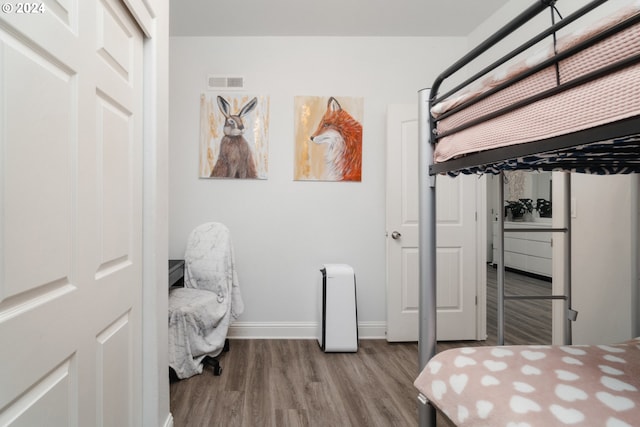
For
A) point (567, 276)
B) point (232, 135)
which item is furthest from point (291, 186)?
point (567, 276)

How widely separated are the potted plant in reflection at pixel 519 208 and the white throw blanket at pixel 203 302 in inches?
204

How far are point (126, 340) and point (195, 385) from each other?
104 centimetres

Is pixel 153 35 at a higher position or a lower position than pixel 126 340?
higher

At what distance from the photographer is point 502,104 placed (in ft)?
3.20

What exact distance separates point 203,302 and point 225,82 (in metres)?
1.93

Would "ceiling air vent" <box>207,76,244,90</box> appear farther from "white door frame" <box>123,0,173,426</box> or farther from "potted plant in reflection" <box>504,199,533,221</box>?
"potted plant in reflection" <box>504,199,533,221</box>

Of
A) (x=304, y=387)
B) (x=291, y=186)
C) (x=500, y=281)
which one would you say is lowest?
(x=304, y=387)

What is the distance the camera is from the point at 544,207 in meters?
5.38

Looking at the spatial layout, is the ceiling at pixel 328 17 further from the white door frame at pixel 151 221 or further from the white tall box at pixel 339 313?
the white tall box at pixel 339 313

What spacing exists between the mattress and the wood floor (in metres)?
1.59

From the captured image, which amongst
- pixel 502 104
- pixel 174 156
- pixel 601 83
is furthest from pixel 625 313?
pixel 174 156

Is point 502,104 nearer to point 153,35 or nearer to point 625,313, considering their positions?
point 153,35

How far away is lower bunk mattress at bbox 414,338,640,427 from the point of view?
2.56 feet

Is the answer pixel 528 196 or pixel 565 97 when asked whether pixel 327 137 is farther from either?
pixel 528 196
